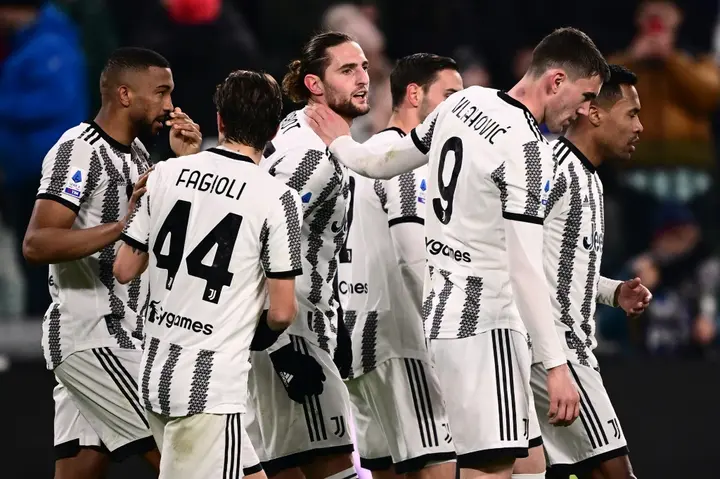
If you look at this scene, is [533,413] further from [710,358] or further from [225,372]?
[710,358]

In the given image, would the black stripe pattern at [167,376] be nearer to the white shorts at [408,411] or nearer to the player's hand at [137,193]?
the player's hand at [137,193]

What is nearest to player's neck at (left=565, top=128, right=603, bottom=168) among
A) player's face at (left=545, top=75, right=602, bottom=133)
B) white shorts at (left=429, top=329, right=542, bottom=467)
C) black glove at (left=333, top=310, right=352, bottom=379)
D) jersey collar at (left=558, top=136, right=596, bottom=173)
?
jersey collar at (left=558, top=136, right=596, bottom=173)

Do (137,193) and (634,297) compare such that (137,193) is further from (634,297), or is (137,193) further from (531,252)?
(634,297)

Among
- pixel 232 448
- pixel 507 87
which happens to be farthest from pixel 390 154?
pixel 507 87

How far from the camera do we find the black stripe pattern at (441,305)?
5641 millimetres

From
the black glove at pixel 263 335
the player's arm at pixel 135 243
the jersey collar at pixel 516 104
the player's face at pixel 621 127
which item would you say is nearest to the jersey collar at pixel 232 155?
the player's arm at pixel 135 243

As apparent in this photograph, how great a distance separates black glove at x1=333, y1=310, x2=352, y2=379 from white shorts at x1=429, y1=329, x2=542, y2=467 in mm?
981

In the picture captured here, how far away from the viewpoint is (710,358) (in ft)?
32.1

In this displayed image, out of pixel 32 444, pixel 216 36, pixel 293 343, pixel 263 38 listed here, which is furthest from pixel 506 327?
pixel 263 38

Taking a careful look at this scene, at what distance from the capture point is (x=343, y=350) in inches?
259

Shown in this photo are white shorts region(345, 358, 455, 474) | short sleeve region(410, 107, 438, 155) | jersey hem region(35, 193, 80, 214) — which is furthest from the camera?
white shorts region(345, 358, 455, 474)

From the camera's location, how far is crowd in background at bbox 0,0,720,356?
10.5m

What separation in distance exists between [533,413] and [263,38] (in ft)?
22.2

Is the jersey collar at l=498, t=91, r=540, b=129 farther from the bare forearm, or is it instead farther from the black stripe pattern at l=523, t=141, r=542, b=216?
the bare forearm
